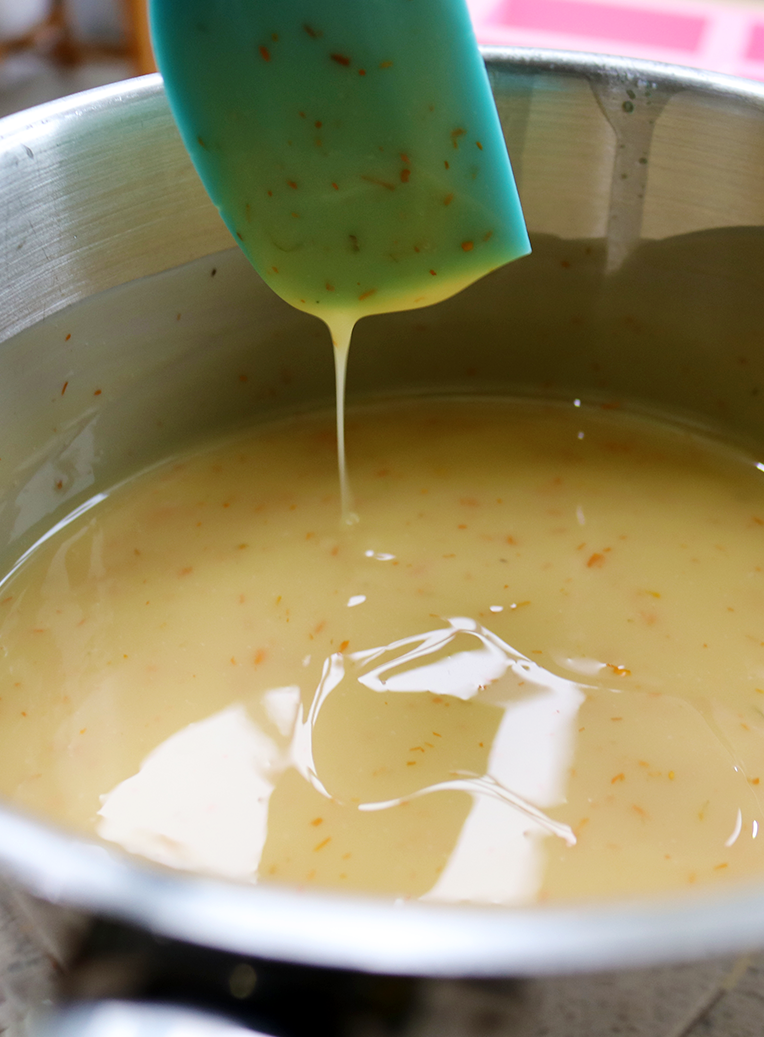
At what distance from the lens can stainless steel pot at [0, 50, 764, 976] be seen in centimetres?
110

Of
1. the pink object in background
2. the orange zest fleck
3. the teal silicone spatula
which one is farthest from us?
the pink object in background

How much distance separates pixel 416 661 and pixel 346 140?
19.2 inches

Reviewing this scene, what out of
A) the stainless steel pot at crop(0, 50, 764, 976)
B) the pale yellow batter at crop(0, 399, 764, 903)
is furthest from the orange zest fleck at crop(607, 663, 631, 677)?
the stainless steel pot at crop(0, 50, 764, 976)

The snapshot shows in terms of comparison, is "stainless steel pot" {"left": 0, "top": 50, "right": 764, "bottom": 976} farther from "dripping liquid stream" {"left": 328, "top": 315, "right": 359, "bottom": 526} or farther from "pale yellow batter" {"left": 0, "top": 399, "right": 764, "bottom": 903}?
"dripping liquid stream" {"left": 328, "top": 315, "right": 359, "bottom": 526}

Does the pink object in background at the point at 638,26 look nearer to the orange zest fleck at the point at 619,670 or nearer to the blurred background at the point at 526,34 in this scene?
the blurred background at the point at 526,34

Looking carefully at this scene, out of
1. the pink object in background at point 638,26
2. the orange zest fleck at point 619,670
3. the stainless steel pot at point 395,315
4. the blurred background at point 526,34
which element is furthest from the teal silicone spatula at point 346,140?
the pink object in background at point 638,26

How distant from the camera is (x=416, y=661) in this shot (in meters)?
1.03

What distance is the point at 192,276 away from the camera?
3.98ft

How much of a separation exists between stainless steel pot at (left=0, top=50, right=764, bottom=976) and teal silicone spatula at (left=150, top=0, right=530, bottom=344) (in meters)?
0.23

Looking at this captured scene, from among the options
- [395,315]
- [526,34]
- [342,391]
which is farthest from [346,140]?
[526,34]

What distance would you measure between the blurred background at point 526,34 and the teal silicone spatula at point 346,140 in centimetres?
98

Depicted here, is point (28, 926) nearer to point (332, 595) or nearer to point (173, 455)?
point (332, 595)

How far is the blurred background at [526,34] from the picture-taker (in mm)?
2137

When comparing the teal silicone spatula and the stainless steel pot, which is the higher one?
the teal silicone spatula
